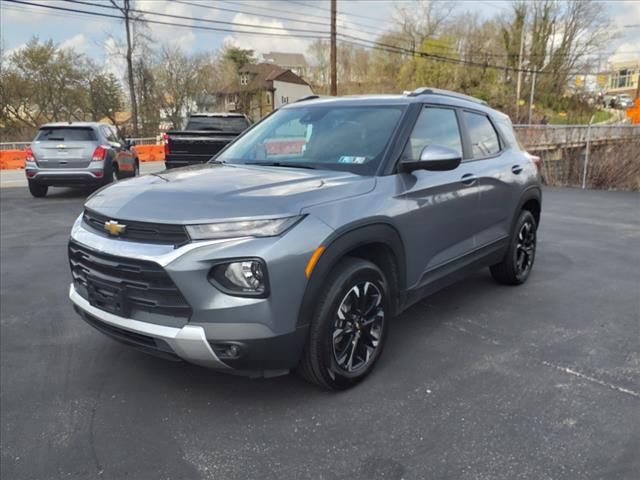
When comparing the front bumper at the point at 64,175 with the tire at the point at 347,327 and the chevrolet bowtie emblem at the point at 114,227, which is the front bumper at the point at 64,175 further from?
the tire at the point at 347,327

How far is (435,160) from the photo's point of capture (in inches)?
123

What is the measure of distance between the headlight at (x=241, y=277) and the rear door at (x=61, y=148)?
378 inches

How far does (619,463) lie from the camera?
2.38 m

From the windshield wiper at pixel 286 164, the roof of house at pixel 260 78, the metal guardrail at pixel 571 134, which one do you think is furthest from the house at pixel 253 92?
the windshield wiper at pixel 286 164

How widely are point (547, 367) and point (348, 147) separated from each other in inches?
78.7

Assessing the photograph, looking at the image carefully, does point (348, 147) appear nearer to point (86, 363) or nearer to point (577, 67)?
point (86, 363)

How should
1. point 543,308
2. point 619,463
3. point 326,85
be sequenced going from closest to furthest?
point 619,463
point 543,308
point 326,85

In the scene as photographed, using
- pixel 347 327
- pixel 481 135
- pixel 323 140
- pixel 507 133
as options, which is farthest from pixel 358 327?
pixel 507 133

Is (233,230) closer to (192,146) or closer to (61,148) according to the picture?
(192,146)

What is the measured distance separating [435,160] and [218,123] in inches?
408

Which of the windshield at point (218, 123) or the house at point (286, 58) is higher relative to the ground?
the house at point (286, 58)

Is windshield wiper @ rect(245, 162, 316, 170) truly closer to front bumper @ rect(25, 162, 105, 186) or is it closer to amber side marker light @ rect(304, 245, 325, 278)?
amber side marker light @ rect(304, 245, 325, 278)

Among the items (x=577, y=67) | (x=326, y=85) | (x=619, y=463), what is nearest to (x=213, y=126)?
(x=619, y=463)

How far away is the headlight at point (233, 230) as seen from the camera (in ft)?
8.04
